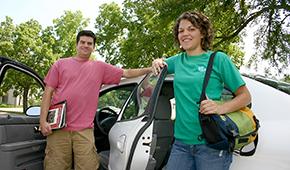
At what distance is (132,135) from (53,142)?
3.12 feet

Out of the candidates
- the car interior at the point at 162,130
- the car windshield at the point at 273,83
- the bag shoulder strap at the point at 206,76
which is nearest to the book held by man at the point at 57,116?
the car interior at the point at 162,130

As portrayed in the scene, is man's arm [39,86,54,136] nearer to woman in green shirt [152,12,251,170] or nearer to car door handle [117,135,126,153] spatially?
car door handle [117,135,126,153]

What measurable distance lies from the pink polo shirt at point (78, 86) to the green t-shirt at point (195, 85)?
1141 millimetres

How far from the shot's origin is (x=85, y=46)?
3564 millimetres

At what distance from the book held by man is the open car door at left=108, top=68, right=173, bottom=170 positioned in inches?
18.0

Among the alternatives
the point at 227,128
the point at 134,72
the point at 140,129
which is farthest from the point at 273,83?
the point at 134,72

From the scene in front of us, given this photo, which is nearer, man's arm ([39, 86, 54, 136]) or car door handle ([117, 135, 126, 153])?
car door handle ([117, 135, 126, 153])

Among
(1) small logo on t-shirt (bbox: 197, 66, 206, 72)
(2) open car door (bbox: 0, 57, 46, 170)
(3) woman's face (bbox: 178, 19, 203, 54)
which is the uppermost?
(3) woman's face (bbox: 178, 19, 203, 54)

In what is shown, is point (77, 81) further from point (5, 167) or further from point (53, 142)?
point (5, 167)

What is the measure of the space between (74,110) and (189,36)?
1.35 metres

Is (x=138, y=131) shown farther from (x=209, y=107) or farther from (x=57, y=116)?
(x=57, y=116)

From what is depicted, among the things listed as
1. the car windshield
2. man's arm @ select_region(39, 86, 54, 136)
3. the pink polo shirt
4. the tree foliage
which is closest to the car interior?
the pink polo shirt

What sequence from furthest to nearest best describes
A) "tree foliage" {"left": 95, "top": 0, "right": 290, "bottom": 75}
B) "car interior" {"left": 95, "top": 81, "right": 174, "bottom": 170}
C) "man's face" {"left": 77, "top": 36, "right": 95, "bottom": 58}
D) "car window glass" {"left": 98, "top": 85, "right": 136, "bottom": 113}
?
"tree foliage" {"left": 95, "top": 0, "right": 290, "bottom": 75}, "car window glass" {"left": 98, "top": 85, "right": 136, "bottom": 113}, "man's face" {"left": 77, "top": 36, "right": 95, "bottom": 58}, "car interior" {"left": 95, "top": 81, "right": 174, "bottom": 170}

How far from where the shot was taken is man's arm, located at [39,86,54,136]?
10.8 feet
